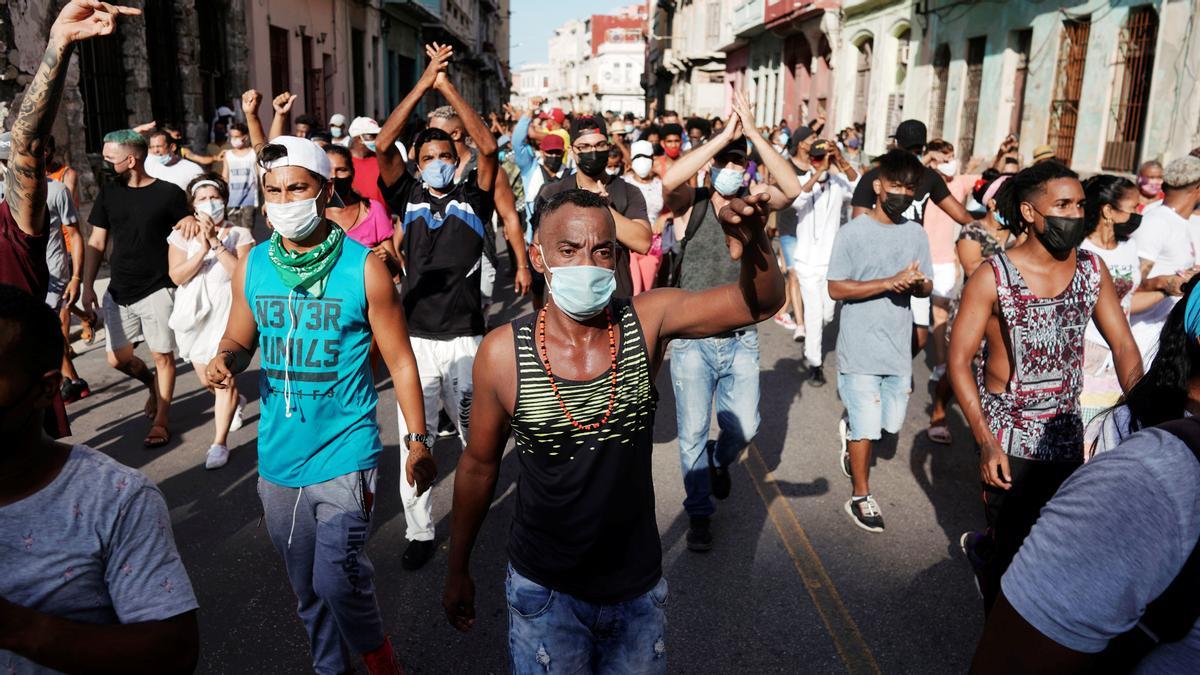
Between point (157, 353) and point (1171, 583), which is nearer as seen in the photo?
point (1171, 583)

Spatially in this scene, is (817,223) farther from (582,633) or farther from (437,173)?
(582,633)

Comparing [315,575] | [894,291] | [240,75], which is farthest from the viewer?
[240,75]

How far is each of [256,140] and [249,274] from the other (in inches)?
140

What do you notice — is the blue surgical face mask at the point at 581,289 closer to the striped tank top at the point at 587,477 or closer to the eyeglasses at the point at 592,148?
the striped tank top at the point at 587,477

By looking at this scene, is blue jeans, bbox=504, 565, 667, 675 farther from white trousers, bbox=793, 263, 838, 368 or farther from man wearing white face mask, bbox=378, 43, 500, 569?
white trousers, bbox=793, 263, 838, 368

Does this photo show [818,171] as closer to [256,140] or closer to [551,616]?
[256,140]

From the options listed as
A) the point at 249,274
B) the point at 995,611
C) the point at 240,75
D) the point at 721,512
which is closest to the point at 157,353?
the point at 249,274

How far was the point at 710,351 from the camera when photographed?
177 inches

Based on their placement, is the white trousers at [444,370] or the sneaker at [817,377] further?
the sneaker at [817,377]

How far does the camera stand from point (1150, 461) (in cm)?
133

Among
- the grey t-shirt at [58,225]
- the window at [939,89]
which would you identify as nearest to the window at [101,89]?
the grey t-shirt at [58,225]

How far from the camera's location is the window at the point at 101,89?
41.3 ft

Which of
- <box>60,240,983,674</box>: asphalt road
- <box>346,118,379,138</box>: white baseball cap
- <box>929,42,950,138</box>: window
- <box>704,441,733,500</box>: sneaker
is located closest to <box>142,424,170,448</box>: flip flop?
<box>60,240,983,674</box>: asphalt road

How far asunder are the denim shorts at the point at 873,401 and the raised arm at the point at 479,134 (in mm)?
2142
